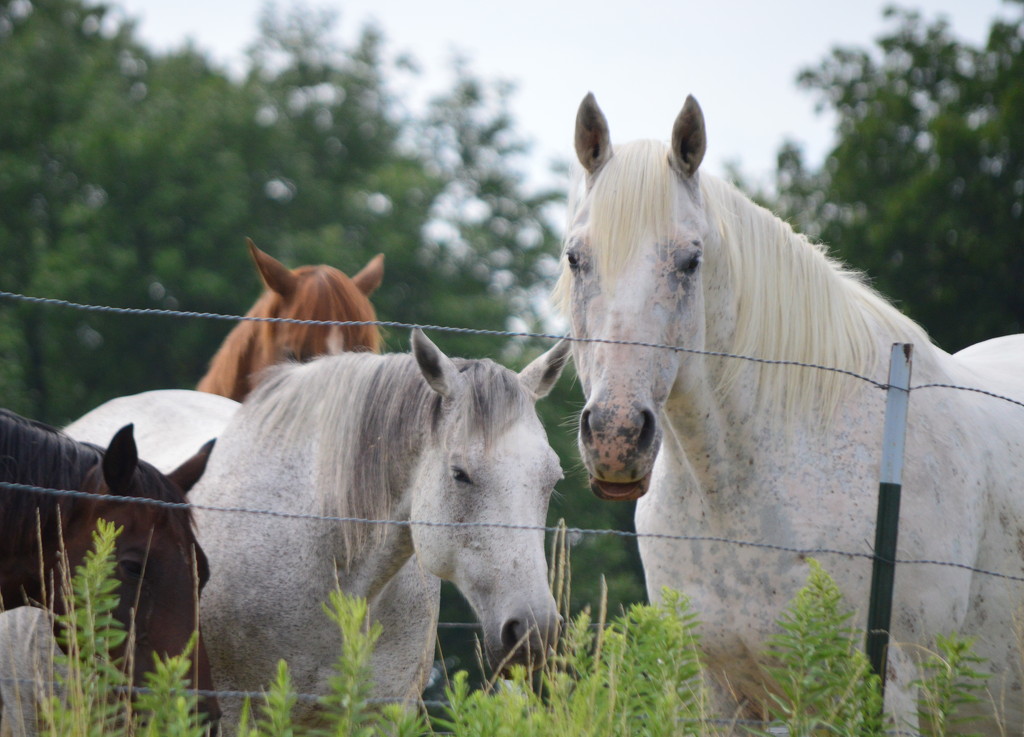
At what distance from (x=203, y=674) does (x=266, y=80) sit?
2208cm

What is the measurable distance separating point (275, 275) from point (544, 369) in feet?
7.19

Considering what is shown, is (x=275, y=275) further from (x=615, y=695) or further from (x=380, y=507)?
(x=615, y=695)

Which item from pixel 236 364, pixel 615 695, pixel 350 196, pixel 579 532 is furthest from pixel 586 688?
pixel 350 196

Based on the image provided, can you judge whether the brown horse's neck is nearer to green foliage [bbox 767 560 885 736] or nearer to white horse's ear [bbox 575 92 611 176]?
white horse's ear [bbox 575 92 611 176]

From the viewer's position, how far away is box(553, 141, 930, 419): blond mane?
10.5ft

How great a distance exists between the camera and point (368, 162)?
76.4 ft

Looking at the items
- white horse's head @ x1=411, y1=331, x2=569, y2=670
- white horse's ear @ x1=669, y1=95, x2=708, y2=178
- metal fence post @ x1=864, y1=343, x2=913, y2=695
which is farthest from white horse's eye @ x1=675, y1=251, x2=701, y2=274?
white horse's head @ x1=411, y1=331, x2=569, y2=670

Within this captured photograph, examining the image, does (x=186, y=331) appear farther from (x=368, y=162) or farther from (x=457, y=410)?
(x=457, y=410)

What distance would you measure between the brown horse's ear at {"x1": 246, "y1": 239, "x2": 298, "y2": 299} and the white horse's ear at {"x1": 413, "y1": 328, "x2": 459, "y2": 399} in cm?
218

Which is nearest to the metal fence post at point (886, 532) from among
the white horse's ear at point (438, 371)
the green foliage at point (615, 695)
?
the green foliage at point (615, 695)

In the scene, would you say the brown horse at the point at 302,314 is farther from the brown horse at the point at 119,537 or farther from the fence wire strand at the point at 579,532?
the fence wire strand at the point at 579,532

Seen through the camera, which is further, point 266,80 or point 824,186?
point 824,186

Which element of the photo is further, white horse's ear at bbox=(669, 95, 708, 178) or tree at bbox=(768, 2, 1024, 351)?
tree at bbox=(768, 2, 1024, 351)

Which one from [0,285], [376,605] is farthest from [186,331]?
[376,605]
